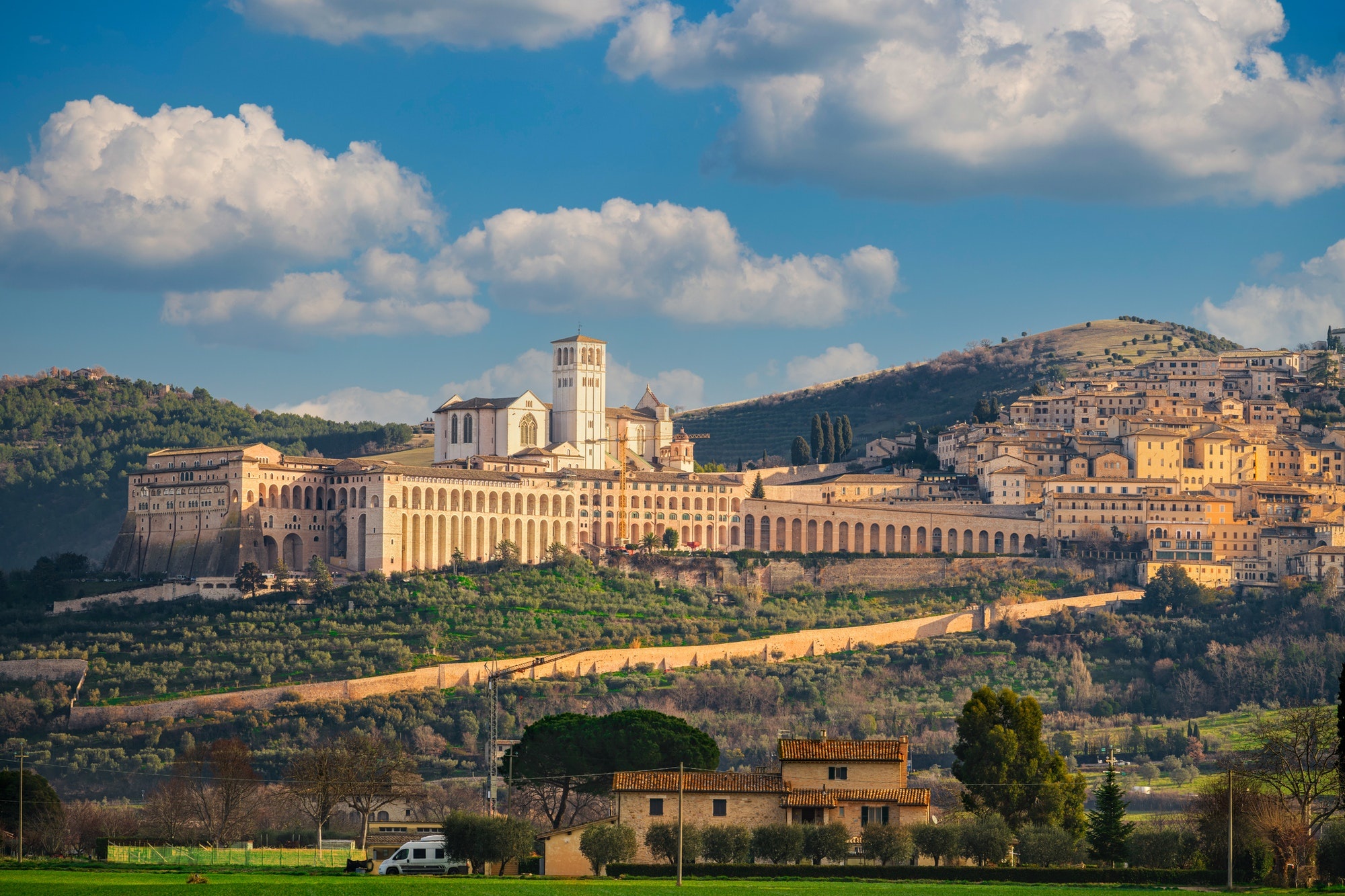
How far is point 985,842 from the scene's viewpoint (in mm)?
38344

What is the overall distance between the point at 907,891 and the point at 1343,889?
8.07 meters

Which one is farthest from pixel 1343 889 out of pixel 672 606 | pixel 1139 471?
pixel 1139 471

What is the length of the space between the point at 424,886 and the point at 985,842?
12.2 meters

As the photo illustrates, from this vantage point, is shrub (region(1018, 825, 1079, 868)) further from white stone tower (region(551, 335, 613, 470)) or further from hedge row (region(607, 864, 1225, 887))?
white stone tower (region(551, 335, 613, 470))

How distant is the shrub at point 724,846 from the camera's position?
3703 centimetres

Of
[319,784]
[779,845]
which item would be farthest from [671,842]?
[319,784]

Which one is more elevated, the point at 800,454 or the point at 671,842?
the point at 800,454

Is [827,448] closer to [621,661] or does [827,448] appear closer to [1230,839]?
[621,661]

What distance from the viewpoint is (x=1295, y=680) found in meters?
77.0

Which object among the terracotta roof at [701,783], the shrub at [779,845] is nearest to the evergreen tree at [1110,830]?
the terracotta roof at [701,783]

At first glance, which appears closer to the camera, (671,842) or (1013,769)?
(671,842)

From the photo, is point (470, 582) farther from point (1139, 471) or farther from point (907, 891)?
point (907, 891)

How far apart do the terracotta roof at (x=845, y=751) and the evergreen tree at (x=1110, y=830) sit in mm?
4124

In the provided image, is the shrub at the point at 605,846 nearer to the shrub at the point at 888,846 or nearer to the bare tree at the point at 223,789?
the shrub at the point at 888,846
